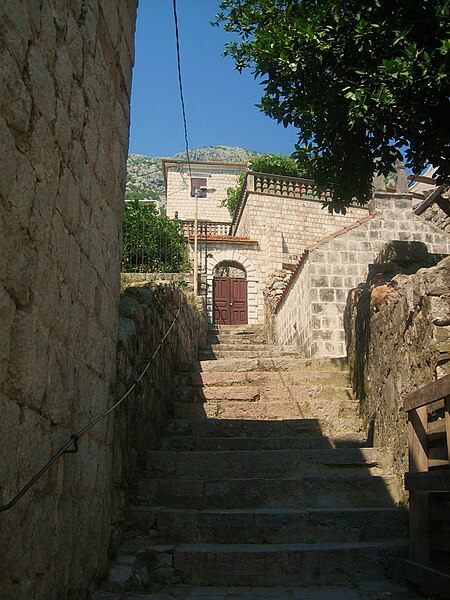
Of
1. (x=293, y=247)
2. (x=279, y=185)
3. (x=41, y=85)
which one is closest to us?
(x=41, y=85)

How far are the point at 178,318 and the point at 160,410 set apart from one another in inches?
93.8

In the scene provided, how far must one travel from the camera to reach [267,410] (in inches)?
246

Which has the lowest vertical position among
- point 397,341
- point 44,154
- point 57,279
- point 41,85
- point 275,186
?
point 397,341

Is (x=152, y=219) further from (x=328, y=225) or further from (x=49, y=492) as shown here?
(x=49, y=492)

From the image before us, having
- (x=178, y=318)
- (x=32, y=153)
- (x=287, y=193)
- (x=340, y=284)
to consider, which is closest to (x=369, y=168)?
(x=178, y=318)

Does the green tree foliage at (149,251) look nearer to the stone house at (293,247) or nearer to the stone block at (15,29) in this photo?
the stone house at (293,247)

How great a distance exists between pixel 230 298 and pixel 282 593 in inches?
631

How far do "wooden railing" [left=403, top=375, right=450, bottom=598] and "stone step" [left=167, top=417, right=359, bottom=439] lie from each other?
2.06 m

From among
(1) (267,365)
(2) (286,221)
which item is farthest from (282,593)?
(2) (286,221)

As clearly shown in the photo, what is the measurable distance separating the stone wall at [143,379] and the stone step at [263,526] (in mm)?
295

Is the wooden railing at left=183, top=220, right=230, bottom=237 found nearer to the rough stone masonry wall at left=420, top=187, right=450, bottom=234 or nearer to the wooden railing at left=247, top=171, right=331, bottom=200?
the wooden railing at left=247, top=171, right=331, bottom=200

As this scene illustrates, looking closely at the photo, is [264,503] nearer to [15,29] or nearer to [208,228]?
[15,29]

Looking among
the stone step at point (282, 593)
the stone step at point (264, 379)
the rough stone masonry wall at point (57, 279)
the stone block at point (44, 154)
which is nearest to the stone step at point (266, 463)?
the stone step at point (282, 593)

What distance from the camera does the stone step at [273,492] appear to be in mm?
4340
